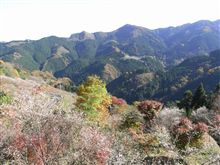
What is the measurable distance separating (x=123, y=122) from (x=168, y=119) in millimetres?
5808

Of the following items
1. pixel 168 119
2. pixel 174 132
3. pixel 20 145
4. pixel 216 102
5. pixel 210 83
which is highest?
pixel 20 145

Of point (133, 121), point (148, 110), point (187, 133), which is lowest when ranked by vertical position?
point (148, 110)

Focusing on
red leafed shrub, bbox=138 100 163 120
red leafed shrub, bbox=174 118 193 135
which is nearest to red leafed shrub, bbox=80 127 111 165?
red leafed shrub, bbox=174 118 193 135

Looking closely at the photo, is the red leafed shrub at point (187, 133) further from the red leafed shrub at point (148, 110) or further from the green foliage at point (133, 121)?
the red leafed shrub at point (148, 110)

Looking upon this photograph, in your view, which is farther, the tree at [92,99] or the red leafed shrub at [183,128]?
the tree at [92,99]

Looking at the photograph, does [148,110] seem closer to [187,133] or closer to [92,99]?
[92,99]

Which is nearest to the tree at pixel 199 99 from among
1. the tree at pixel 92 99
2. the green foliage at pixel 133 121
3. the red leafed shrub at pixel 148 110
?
the red leafed shrub at pixel 148 110

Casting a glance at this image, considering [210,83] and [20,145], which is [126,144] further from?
[210,83]

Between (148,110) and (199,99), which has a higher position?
(148,110)

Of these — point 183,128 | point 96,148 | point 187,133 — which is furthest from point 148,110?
point 96,148

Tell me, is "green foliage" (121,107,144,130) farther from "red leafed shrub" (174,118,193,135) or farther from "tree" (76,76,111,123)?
"red leafed shrub" (174,118,193,135)

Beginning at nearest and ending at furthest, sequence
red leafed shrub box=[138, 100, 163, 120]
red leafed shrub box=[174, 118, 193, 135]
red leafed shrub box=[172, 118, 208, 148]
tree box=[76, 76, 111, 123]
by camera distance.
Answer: red leafed shrub box=[172, 118, 208, 148] → red leafed shrub box=[174, 118, 193, 135] → tree box=[76, 76, 111, 123] → red leafed shrub box=[138, 100, 163, 120]

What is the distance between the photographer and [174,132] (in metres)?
27.4

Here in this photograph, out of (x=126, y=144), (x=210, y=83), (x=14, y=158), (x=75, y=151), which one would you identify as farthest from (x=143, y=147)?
(x=210, y=83)
